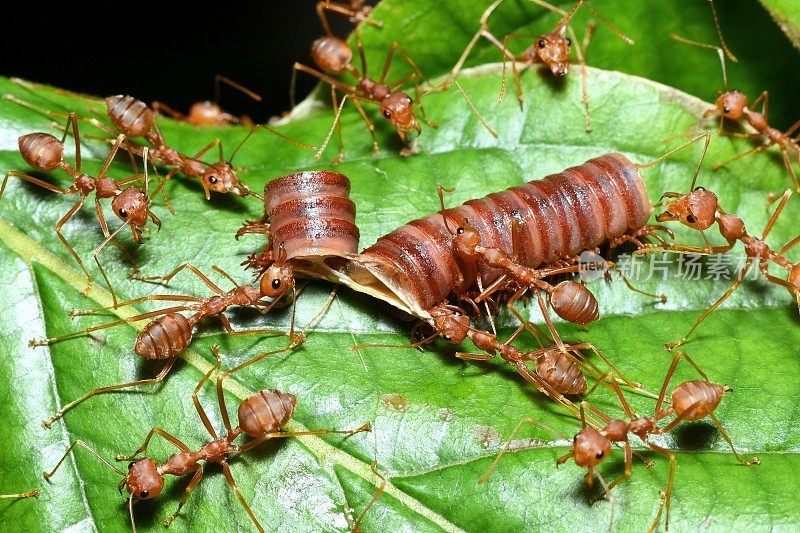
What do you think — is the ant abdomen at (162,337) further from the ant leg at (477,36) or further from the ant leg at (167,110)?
the ant leg at (167,110)

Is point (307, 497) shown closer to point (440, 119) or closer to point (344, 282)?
point (344, 282)

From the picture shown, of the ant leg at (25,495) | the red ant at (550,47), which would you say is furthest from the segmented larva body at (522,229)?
the ant leg at (25,495)

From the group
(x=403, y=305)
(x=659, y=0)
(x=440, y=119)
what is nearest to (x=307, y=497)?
(x=403, y=305)

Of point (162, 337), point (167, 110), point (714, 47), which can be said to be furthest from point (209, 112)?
point (714, 47)

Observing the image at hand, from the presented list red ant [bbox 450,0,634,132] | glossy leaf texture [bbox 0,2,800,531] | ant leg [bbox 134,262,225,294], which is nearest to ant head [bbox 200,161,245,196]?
glossy leaf texture [bbox 0,2,800,531]

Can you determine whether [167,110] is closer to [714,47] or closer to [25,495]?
[25,495]
